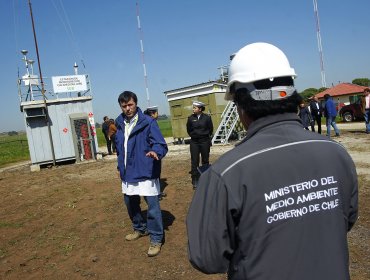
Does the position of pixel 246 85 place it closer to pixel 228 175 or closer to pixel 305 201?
pixel 228 175

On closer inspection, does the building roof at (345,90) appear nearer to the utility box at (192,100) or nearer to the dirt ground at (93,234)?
the utility box at (192,100)

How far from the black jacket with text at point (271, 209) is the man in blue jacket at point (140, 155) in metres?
2.99

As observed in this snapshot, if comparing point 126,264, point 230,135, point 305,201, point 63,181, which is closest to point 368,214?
point 126,264

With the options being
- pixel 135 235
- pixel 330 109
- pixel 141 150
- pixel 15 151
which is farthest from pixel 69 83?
pixel 15 151

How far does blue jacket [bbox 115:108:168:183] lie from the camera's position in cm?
448

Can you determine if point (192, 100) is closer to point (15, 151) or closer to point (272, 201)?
point (272, 201)

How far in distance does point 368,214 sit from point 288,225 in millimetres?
4750

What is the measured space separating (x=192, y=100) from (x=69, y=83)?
19.4 ft

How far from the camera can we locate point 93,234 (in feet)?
18.5

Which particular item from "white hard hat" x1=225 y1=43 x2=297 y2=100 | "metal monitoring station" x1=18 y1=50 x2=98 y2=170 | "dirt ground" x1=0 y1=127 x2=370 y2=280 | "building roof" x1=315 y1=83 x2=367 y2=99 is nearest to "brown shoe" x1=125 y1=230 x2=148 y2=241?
"dirt ground" x1=0 y1=127 x2=370 y2=280

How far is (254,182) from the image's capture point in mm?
1339

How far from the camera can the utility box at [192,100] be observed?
1655 cm

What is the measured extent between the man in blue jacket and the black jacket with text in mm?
2989

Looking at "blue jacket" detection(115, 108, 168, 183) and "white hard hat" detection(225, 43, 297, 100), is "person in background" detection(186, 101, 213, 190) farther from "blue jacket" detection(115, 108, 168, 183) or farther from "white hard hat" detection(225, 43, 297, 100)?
"white hard hat" detection(225, 43, 297, 100)
